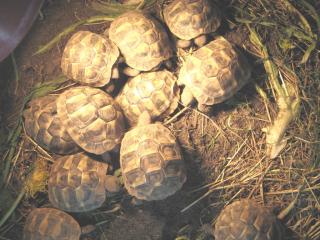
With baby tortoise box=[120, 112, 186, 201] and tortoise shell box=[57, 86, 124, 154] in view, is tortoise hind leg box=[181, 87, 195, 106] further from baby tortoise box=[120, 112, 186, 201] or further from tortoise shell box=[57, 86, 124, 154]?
tortoise shell box=[57, 86, 124, 154]

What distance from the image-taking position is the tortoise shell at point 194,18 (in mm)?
3096

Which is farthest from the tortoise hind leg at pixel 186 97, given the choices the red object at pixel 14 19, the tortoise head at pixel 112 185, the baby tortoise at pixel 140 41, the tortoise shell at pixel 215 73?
the red object at pixel 14 19

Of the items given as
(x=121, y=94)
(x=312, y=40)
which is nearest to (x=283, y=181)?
(x=312, y=40)

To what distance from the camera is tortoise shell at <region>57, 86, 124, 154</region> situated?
284 centimetres

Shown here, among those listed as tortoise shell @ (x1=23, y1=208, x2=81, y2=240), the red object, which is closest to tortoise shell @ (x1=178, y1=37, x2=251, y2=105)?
the red object

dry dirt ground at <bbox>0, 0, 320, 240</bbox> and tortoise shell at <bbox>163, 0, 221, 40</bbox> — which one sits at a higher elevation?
tortoise shell at <bbox>163, 0, 221, 40</bbox>

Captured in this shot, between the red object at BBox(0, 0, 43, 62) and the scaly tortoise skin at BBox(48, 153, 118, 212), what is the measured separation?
1.12 m

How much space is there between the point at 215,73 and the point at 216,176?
940mm

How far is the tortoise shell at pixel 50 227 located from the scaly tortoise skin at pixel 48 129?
0.59 meters

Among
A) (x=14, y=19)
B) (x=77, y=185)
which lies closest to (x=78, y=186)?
(x=77, y=185)

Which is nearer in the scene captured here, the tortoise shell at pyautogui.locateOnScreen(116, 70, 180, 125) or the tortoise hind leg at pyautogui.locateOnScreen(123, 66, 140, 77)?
the tortoise shell at pyautogui.locateOnScreen(116, 70, 180, 125)

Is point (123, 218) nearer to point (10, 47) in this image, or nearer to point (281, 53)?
point (10, 47)

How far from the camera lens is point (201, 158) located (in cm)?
309

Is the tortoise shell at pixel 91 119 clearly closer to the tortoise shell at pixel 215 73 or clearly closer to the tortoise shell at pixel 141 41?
the tortoise shell at pixel 141 41
